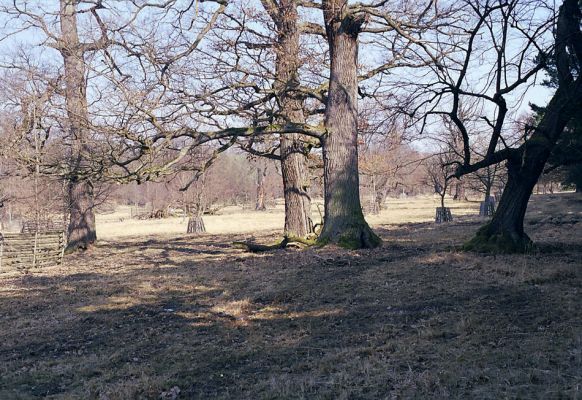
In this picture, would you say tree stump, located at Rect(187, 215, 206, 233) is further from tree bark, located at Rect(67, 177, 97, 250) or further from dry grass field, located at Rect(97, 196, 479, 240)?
tree bark, located at Rect(67, 177, 97, 250)

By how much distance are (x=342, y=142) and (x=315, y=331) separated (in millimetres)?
7538

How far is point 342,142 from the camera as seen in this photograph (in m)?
13.2

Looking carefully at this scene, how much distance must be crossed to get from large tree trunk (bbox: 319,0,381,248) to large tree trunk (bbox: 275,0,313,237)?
1.31m

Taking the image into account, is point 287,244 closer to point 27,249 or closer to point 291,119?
point 291,119

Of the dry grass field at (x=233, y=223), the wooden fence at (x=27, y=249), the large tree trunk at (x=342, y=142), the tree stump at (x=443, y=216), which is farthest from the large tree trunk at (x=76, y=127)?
the tree stump at (x=443, y=216)

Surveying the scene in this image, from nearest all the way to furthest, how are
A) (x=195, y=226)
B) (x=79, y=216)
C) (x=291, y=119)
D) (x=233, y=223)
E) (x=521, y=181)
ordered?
(x=521, y=181) → (x=291, y=119) → (x=79, y=216) → (x=195, y=226) → (x=233, y=223)

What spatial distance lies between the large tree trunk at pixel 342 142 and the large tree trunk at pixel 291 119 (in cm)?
131

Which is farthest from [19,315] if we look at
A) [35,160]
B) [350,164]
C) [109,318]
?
[350,164]

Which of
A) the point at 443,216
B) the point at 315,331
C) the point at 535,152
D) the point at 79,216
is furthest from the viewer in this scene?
the point at 443,216

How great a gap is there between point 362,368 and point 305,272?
534 cm

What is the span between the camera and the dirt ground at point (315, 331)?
4.54 m

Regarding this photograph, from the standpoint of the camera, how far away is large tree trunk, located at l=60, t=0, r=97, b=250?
44.6 feet

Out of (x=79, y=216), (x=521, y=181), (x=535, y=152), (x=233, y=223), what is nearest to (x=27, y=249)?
(x=79, y=216)

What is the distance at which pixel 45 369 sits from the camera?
18.7 ft
